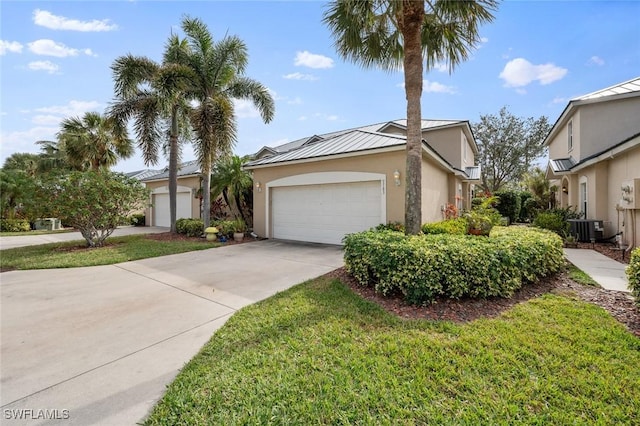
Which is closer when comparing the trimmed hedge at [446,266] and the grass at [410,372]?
the grass at [410,372]

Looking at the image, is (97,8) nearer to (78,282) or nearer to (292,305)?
(78,282)

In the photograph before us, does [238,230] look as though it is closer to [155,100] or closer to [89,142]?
[155,100]

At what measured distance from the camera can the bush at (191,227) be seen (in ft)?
44.5

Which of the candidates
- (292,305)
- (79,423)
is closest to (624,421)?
(292,305)

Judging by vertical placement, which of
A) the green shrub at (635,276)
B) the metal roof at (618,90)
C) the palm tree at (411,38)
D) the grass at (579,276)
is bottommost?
the grass at (579,276)

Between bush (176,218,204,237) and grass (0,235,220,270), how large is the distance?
1.78 m

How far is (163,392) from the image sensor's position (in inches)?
106

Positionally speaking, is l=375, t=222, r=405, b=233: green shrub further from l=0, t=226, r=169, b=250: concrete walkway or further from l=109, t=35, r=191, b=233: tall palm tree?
l=0, t=226, r=169, b=250: concrete walkway

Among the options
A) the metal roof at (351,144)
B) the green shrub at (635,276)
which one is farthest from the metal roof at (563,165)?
the green shrub at (635,276)

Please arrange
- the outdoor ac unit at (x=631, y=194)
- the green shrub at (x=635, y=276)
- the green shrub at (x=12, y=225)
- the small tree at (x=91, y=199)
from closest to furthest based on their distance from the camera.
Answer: the green shrub at (x=635, y=276) < the outdoor ac unit at (x=631, y=194) < the small tree at (x=91, y=199) < the green shrub at (x=12, y=225)

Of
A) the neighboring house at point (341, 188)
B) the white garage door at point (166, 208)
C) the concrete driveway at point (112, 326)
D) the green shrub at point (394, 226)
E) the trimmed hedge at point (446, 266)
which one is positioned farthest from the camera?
the white garage door at point (166, 208)

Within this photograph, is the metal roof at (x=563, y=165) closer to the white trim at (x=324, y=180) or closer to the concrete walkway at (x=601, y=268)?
the concrete walkway at (x=601, y=268)

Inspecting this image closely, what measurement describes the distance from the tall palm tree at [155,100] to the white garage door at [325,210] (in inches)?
233

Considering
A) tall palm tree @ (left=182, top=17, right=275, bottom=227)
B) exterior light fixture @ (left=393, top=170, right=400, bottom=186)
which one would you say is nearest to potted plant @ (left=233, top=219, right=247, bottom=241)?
tall palm tree @ (left=182, top=17, right=275, bottom=227)
